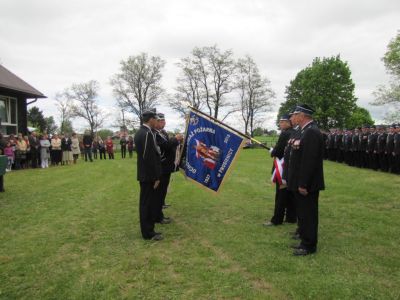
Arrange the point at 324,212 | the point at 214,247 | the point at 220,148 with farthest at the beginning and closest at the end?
the point at 324,212
the point at 220,148
the point at 214,247

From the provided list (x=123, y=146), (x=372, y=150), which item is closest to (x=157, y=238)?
(x=372, y=150)

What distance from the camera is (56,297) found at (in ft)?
13.8

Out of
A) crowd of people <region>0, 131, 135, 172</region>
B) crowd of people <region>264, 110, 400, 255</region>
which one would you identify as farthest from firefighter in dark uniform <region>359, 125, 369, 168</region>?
crowd of people <region>0, 131, 135, 172</region>

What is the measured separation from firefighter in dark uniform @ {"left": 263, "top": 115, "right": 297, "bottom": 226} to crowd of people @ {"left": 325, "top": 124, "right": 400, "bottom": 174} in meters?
10.0

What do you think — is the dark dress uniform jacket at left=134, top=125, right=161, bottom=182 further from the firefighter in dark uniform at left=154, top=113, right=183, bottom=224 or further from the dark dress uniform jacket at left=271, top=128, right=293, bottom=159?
the dark dress uniform jacket at left=271, top=128, right=293, bottom=159

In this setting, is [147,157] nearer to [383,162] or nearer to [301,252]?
[301,252]

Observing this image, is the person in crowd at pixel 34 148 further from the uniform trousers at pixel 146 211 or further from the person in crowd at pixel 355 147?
the person in crowd at pixel 355 147

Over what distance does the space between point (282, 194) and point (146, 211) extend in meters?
2.69

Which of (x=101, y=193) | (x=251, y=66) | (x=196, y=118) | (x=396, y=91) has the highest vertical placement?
(x=251, y=66)

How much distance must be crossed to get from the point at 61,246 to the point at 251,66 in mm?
53883

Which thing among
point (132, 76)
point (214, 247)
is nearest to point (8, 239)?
point (214, 247)

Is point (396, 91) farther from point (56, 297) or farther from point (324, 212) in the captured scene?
point (56, 297)

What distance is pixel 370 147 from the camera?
1764 centimetres

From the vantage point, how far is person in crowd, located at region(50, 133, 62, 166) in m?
21.0
